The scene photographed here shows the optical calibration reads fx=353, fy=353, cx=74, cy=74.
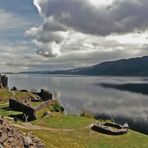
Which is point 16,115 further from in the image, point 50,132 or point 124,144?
point 124,144

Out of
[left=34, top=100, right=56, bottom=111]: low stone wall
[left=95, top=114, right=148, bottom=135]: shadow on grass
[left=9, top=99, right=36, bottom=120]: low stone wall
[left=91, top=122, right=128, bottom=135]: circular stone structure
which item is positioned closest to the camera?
[left=91, top=122, right=128, bottom=135]: circular stone structure

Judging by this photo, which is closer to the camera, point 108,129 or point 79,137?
point 79,137

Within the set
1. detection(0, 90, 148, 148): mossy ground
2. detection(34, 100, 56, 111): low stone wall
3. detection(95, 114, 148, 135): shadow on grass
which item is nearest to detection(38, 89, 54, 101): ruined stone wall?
detection(34, 100, 56, 111): low stone wall

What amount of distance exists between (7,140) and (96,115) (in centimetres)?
14648

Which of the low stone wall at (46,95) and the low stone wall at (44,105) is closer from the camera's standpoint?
the low stone wall at (44,105)

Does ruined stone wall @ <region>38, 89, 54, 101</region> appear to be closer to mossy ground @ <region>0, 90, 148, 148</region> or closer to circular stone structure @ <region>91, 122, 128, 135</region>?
mossy ground @ <region>0, 90, 148, 148</region>

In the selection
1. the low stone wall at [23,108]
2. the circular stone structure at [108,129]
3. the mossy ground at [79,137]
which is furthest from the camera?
the low stone wall at [23,108]

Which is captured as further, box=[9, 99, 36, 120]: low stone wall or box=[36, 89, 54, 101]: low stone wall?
box=[36, 89, 54, 101]: low stone wall

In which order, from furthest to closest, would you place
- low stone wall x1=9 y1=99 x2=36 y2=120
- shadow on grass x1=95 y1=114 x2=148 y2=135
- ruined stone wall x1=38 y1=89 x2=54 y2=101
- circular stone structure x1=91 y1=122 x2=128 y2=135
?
ruined stone wall x1=38 y1=89 x2=54 y2=101 < shadow on grass x1=95 y1=114 x2=148 y2=135 < low stone wall x1=9 y1=99 x2=36 y2=120 < circular stone structure x1=91 y1=122 x2=128 y2=135

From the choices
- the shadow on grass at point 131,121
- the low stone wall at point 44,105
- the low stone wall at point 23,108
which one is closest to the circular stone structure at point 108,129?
the low stone wall at point 23,108

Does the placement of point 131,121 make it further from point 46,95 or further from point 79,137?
point 79,137

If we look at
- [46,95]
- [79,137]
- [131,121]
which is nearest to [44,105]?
[46,95]

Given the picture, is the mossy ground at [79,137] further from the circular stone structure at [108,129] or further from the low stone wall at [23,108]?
the low stone wall at [23,108]

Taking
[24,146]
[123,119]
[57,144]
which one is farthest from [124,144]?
[123,119]
